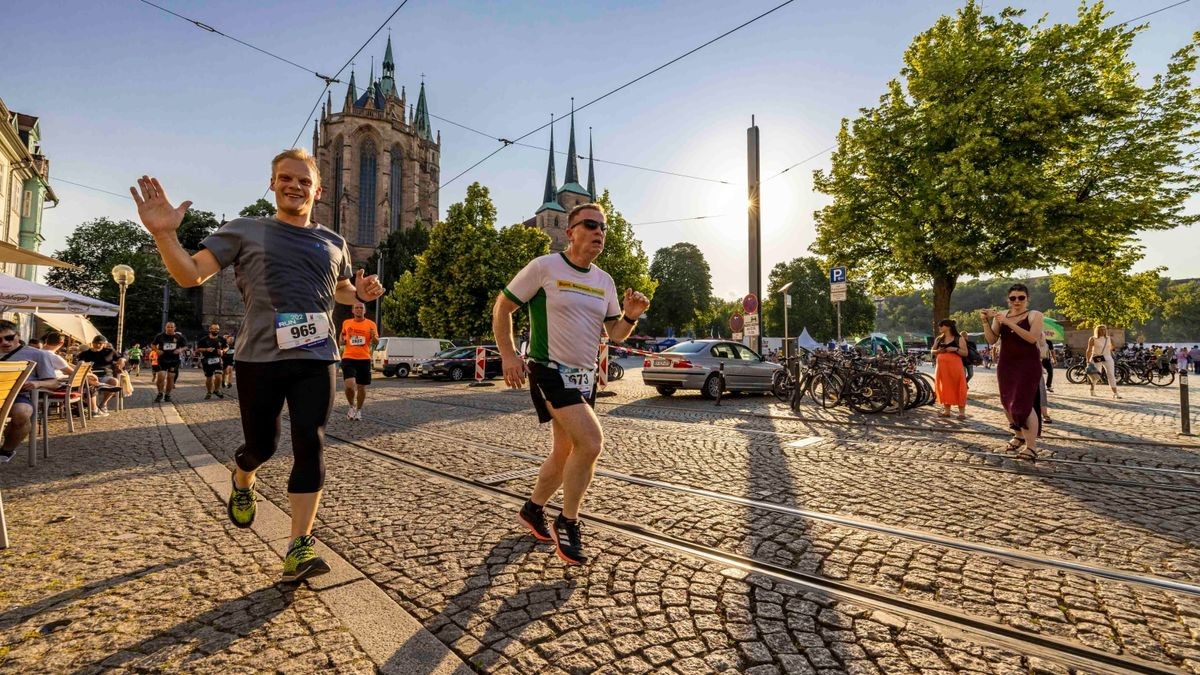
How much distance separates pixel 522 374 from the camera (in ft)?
9.89

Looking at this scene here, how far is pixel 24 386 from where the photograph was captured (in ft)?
17.3

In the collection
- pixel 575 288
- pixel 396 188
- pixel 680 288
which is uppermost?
pixel 396 188

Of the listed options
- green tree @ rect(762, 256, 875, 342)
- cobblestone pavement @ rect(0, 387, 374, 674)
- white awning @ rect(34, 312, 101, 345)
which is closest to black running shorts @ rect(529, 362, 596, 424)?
cobblestone pavement @ rect(0, 387, 374, 674)

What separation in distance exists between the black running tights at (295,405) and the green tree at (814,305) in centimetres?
5970

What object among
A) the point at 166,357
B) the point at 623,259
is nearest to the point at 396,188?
the point at 623,259

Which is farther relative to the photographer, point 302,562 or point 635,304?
point 635,304

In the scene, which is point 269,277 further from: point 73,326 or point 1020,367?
point 73,326

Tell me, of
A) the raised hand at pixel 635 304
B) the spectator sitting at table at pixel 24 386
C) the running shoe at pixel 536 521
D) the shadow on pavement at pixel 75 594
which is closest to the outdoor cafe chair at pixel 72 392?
the spectator sitting at table at pixel 24 386

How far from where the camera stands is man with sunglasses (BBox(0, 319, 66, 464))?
16.9 feet

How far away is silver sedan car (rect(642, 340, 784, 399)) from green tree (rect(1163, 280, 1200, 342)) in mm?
85695

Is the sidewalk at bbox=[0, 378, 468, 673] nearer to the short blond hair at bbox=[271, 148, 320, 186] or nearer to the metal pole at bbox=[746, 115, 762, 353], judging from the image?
the short blond hair at bbox=[271, 148, 320, 186]

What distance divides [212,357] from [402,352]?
16.7 metres

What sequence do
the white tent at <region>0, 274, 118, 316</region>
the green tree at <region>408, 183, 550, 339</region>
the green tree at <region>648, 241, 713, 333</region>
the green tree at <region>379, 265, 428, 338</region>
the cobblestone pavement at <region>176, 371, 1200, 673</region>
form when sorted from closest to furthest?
the cobblestone pavement at <region>176, 371, 1200, 673</region> → the white tent at <region>0, 274, 118, 316</region> → the green tree at <region>408, 183, 550, 339</region> → the green tree at <region>379, 265, 428, 338</region> → the green tree at <region>648, 241, 713, 333</region>

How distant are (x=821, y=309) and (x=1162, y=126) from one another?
158 feet
